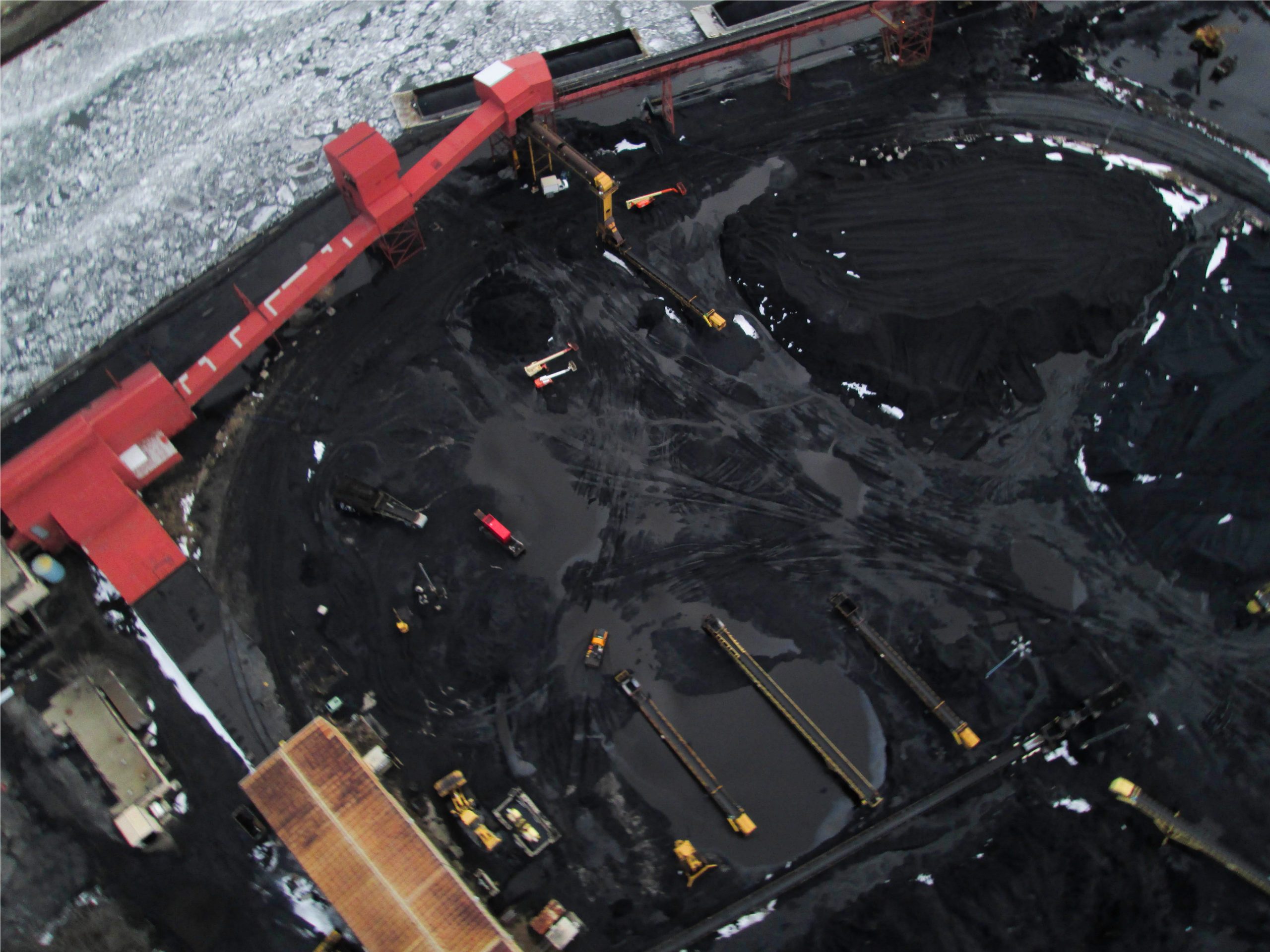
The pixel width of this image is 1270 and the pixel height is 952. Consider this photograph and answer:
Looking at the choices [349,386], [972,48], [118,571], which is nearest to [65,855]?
[118,571]

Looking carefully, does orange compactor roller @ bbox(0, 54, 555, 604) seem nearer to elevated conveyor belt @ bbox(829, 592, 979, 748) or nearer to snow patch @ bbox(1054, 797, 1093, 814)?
elevated conveyor belt @ bbox(829, 592, 979, 748)

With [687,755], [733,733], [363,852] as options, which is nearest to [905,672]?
[733,733]

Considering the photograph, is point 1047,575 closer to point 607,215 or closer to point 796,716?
point 796,716

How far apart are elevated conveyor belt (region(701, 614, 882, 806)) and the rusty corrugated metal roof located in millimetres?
10563

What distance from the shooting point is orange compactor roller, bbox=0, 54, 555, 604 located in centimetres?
2973

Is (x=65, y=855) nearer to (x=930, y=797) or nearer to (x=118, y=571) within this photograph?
(x=118, y=571)

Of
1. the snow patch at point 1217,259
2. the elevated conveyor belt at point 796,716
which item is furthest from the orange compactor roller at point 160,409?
the snow patch at point 1217,259

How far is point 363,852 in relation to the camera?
26.1 metres

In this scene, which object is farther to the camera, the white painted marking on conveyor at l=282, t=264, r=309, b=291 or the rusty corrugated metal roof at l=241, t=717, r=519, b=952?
the white painted marking on conveyor at l=282, t=264, r=309, b=291

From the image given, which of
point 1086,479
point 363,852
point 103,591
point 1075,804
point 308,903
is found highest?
point 103,591

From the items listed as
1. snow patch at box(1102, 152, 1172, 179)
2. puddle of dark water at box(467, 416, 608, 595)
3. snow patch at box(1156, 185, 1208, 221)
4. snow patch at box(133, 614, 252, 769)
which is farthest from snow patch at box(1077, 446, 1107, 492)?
snow patch at box(133, 614, 252, 769)

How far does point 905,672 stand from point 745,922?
9.17 m

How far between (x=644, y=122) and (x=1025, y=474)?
69.8 ft

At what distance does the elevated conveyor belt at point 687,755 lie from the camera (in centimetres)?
2766
